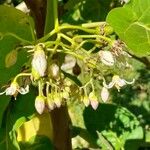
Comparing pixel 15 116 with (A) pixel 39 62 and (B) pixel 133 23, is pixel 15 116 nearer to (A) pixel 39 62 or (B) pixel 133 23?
(A) pixel 39 62

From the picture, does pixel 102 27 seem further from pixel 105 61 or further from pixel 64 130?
pixel 64 130

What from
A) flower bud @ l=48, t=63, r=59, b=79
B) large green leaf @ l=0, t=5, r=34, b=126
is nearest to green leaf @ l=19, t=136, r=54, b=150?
large green leaf @ l=0, t=5, r=34, b=126

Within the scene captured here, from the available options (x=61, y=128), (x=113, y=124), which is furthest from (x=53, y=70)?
(x=113, y=124)

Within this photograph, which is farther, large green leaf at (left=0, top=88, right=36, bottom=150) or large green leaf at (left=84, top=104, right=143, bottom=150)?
large green leaf at (left=84, top=104, right=143, bottom=150)

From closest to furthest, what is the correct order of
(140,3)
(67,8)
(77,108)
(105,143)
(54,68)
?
(140,3)
(54,68)
(105,143)
(67,8)
(77,108)

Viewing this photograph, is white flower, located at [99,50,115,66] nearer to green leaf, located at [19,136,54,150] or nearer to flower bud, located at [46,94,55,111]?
flower bud, located at [46,94,55,111]

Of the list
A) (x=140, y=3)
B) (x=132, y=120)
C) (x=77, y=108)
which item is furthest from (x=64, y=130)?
(x=77, y=108)
